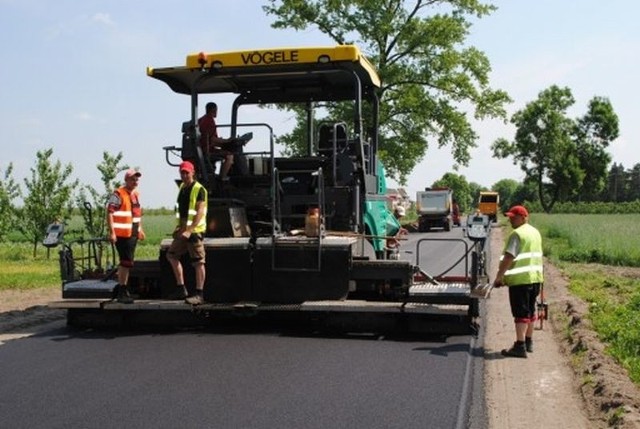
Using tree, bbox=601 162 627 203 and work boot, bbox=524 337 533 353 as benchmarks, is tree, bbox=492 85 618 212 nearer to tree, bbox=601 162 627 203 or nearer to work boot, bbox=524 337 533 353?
tree, bbox=601 162 627 203

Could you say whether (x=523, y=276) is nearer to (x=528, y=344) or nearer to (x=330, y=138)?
(x=528, y=344)

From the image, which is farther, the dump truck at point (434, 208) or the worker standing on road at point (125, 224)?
the dump truck at point (434, 208)

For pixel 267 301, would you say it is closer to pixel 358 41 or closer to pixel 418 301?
pixel 418 301

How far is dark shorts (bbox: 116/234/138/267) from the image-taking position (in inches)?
336

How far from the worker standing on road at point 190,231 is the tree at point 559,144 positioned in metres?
67.9

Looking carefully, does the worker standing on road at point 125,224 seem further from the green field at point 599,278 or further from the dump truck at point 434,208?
the dump truck at point 434,208

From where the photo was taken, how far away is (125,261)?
853 cm

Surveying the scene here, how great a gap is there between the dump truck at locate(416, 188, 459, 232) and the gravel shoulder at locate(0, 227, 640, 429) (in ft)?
102

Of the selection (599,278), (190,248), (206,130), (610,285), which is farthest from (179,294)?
(599,278)

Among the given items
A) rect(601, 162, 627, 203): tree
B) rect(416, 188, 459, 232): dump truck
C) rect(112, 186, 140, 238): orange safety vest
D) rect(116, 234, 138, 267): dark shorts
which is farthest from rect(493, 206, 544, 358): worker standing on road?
rect(601, 162, 627, 203): tree

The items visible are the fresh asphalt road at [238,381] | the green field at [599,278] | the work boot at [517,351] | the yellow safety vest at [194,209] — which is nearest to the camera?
the fresh asphalt road at [238,381]

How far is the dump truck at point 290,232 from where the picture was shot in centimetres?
807

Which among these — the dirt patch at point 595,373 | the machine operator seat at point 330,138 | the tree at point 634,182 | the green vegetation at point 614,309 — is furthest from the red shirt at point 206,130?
the tree at point 634,182

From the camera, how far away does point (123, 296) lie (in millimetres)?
8398
